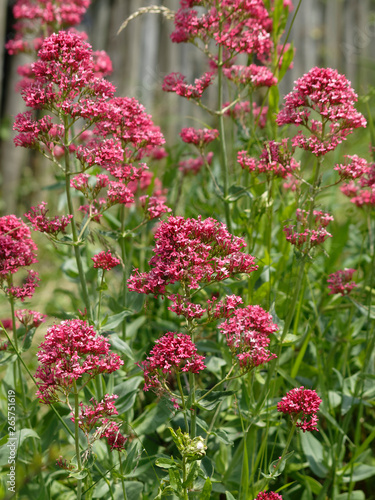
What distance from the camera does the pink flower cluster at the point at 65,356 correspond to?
1.57 m

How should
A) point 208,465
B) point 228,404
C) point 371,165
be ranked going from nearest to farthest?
1. point 208,465
2. point 371,165
3. point 228,404

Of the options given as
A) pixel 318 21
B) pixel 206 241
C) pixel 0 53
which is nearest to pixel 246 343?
pixel 206 241

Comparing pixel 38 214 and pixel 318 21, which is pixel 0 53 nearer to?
pixel 38 214

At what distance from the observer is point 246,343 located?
1680 mm

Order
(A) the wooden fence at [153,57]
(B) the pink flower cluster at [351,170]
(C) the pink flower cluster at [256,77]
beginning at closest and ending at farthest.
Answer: (B) the pink flower cluster at [351,170] → (C) the pink flower cluster at [256,77] → (A) the wooden fence at [153,57]

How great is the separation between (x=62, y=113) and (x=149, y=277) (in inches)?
25.8

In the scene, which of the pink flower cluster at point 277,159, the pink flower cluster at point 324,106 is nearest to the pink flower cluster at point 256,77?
the pink flower cluster at point 277,159

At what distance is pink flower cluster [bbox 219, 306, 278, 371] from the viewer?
1655mm

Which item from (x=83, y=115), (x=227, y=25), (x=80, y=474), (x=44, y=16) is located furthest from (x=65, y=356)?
(x=44, y=16)

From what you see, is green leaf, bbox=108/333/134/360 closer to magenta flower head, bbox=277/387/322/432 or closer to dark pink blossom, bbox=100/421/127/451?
dark pink blossom, bbox=100/421/127/451

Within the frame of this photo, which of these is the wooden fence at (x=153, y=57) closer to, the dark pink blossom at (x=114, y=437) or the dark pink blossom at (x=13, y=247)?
the dark pink blossom at (x=13, y=247)

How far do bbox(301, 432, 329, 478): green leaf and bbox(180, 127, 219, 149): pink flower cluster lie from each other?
4.17ft

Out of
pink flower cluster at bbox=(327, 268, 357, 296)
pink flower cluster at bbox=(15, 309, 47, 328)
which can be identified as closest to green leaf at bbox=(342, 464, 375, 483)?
pink flower cluster at bbox=(327, 268, 357, 296)

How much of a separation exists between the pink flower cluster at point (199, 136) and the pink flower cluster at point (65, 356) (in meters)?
1.07
